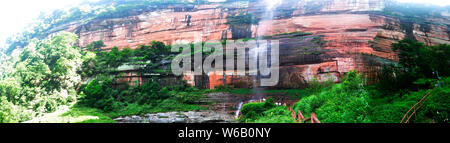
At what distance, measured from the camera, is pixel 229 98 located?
11055 millimetres

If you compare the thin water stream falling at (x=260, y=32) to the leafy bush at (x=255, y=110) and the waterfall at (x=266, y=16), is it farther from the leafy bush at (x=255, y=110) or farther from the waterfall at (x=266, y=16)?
the leafy bush at (x=255, y=110)

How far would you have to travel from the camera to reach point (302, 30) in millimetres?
15047

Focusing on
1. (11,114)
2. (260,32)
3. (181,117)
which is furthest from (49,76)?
(260,32)

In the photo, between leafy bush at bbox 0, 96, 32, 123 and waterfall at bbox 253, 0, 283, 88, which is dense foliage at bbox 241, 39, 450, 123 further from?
leafy bush at bbox 0, 96, 32, 123

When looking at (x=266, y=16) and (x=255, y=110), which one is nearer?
(x=255, y=110)

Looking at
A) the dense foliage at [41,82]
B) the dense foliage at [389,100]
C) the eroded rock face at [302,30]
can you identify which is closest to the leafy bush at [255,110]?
the dense foliage at [389,100]

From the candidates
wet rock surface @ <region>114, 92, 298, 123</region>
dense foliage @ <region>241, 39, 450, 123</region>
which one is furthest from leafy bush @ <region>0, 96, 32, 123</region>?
dense foliage @ <region>241, 39, 450, 123</region>

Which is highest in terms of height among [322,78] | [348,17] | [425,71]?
[348,17]

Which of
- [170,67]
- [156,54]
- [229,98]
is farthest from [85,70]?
[229,98]

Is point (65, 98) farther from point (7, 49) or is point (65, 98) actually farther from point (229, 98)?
point (7, 49)

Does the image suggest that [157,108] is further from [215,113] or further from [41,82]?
[41,82]

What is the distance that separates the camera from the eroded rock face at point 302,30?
1178cm

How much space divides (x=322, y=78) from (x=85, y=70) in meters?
14.2
